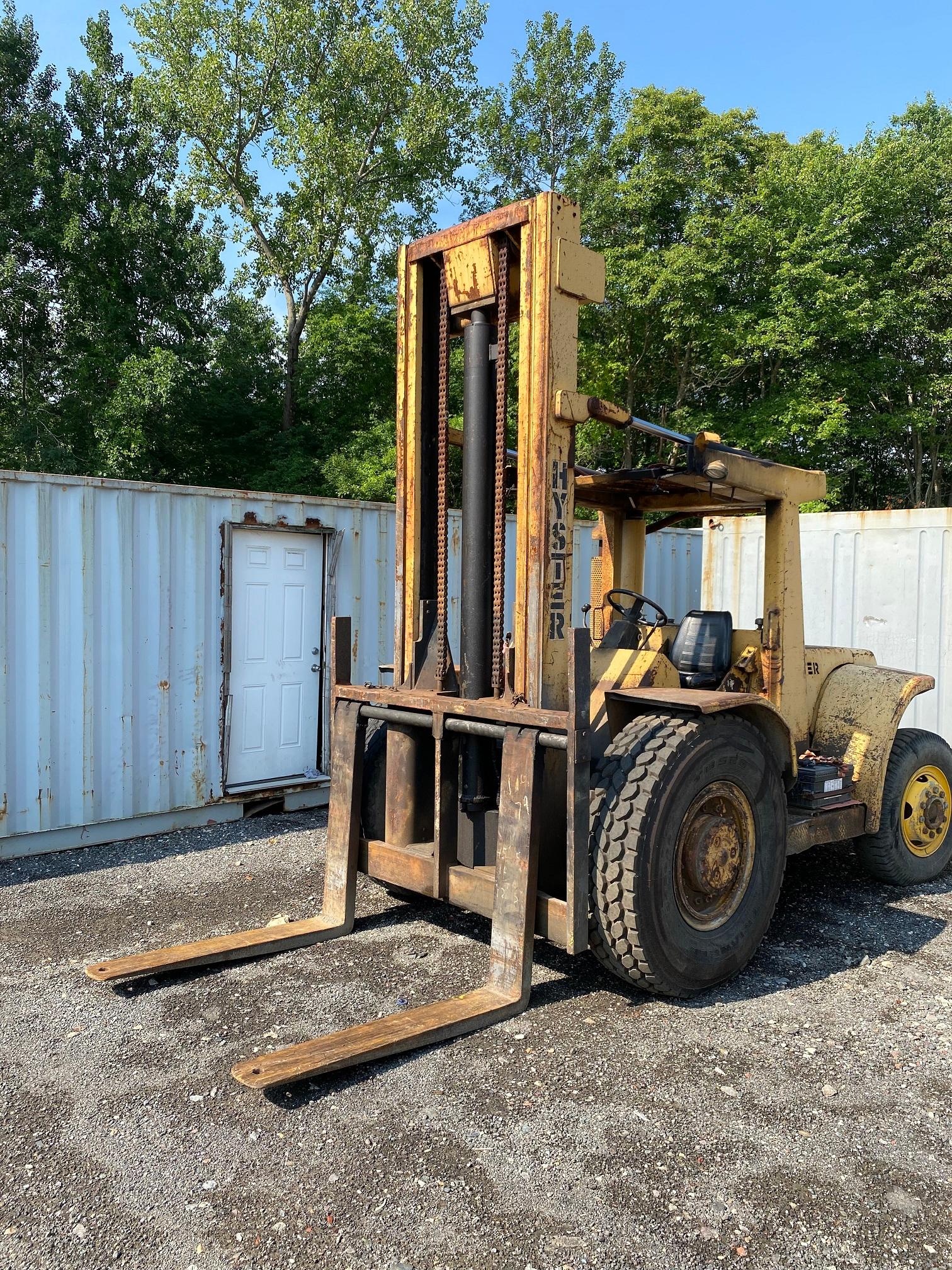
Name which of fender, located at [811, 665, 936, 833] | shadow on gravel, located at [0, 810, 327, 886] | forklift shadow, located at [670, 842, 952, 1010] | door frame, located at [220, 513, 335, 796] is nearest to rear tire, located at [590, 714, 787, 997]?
forklift shadow, located at [670, 842, 952, 1010]

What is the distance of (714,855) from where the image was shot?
14.2 feet

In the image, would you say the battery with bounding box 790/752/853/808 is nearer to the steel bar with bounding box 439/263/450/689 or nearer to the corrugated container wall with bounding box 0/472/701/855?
the steel bar with bounding box 439/263/450/689

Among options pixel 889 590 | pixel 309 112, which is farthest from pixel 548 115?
pixel 889 590

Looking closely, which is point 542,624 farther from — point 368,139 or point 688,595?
point 368,139

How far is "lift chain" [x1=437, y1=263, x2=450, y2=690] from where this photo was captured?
4.74 metres

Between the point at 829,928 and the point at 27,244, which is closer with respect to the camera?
the point at 829,928

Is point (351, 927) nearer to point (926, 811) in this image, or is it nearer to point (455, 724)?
point (455, 724)

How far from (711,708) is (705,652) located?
1073mm

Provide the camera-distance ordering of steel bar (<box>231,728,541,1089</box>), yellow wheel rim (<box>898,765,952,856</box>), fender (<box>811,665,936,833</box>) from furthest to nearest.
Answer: yellow wheel rim (<box>898,765,952,856</box>) → fender (<box>811,665,936,833</box>) → steel bar (<box>231,728,541,1089</box>)

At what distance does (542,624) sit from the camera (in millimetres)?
4297

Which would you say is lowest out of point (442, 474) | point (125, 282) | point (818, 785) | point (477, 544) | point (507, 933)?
point (507, 933)

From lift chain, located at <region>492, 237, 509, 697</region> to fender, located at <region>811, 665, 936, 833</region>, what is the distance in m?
2.47

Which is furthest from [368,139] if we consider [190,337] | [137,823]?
[137,823]

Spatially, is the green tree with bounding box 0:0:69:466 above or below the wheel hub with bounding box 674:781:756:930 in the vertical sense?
above
